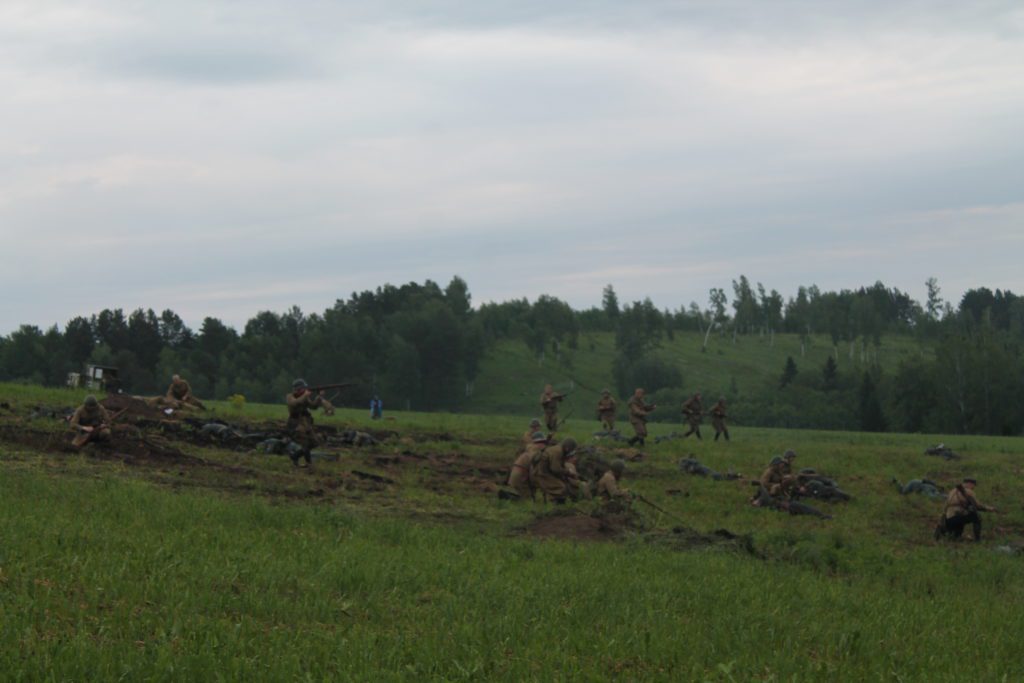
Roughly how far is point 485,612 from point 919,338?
161 metres

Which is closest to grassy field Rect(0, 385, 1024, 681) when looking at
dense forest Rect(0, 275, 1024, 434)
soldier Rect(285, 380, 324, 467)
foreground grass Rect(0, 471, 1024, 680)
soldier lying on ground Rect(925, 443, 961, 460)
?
foreground grass Rect(0, 471, 1024, 680)

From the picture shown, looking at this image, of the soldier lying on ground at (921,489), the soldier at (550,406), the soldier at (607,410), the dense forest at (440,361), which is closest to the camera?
the soldier lying on ground at (921,489)

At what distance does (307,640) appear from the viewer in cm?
985

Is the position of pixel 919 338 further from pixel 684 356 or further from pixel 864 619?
pixel 864 619

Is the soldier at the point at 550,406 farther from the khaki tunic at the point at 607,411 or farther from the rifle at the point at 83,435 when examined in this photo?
the rifle at the point at 83,435

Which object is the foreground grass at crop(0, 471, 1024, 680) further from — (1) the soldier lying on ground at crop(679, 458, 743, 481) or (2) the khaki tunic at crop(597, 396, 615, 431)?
(2) the khaki tunic at crop(597, 396, 615, 431)

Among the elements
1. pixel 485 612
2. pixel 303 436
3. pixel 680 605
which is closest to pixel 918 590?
pixel 680 605

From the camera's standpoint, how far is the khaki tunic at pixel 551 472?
23422 mm

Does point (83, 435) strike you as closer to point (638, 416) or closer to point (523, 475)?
point (523, 475)

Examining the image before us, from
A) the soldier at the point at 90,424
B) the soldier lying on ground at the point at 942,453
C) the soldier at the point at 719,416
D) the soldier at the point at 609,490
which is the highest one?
the soldier at the point at 90,424

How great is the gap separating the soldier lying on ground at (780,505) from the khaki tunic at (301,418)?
9582mm

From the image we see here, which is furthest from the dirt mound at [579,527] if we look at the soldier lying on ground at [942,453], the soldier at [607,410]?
the soldier lying on ground at [942,453]

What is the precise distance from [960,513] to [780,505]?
3842 millimetres

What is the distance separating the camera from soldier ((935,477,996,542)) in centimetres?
2303
